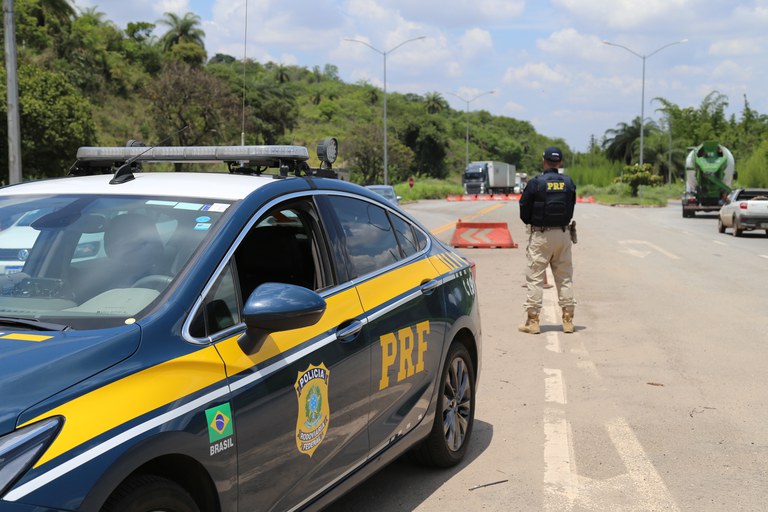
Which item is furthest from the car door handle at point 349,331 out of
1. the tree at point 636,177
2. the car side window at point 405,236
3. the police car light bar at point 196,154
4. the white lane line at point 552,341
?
the tree at point 636,177

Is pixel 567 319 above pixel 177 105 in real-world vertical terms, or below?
below

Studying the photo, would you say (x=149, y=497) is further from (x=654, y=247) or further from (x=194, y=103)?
(x=194, y=103)

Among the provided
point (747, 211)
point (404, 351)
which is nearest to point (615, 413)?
point (404, 351)

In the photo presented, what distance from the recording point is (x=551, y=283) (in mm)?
14211

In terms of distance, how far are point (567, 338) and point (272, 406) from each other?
6.60 metres

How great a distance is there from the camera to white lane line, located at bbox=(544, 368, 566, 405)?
6.69 meters

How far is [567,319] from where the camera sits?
956 cm

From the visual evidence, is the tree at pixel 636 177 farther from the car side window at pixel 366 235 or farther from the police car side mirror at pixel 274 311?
the police car side mirror at pixel 274 311

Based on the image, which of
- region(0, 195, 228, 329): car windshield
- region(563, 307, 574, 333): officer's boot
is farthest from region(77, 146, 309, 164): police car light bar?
region(563, 307, 574, 333): officer's boot

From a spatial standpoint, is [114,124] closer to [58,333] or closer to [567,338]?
[567,338]

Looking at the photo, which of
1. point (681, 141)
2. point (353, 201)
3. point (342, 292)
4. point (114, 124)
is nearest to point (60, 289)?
point (342, 292)

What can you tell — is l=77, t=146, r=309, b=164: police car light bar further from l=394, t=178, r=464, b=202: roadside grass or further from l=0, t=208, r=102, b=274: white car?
l=394, t=178, r=464, b=202: roadside grass

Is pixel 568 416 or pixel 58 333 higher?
pixel 58 333

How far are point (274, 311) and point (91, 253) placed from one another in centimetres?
91
